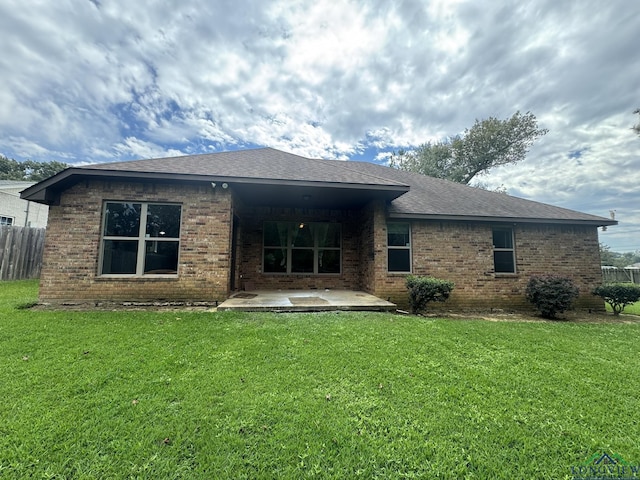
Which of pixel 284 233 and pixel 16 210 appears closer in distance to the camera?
pixel 284 233

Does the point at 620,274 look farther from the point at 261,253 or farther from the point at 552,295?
the point at 261,253

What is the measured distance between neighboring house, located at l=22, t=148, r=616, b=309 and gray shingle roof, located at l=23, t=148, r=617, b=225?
0.04 meters

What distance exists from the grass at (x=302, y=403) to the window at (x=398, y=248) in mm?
3309

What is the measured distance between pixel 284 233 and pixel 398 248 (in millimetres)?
3948

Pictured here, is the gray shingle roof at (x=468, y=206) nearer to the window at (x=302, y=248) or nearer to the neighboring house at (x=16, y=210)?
the window at (x=302, y=248)

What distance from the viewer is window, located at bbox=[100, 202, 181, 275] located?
20.7 feet

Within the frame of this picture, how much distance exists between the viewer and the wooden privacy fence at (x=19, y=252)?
9453 millimetres

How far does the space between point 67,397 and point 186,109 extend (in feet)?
50.9

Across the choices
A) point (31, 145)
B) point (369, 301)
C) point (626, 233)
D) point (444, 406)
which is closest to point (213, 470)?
point (444, 406)

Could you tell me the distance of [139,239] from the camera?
20.9ft

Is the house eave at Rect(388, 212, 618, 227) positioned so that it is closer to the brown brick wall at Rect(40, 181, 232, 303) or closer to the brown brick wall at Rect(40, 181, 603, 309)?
the brown brick wall at Rect(40, 181, 603, 309)

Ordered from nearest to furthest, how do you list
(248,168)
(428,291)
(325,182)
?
(428,291) < (325,182) < (248,168)

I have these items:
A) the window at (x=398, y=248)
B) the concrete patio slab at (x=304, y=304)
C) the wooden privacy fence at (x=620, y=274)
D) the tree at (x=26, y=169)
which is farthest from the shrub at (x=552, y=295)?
the tree at (x=26, y=169)

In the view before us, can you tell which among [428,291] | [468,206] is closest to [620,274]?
[468,206]
